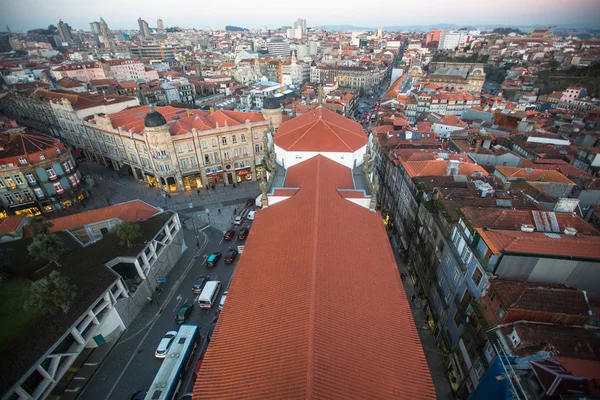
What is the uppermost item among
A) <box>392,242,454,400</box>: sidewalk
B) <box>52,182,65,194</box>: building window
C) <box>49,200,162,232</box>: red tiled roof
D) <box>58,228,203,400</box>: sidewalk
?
<box>49,200,162,232</box>: red tiled roof

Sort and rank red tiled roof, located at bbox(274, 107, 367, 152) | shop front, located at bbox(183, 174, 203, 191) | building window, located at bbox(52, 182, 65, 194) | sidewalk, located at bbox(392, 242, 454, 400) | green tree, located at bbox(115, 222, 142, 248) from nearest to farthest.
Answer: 1. sidewalk, located at bbox(392, 242, 454, 400)
2. green tree, located at bbox(115, 222, 142, 248)
3. red tiled roof, located at bbox(274, 107, 367, 152)
4. building window, located at bbox(52, 182, 65, 194)
5. shop front, located at bbox(183, 174, 203, 191)

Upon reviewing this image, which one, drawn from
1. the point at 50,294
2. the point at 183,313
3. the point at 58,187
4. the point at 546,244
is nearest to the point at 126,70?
the point at 58,187

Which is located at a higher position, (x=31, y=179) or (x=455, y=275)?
(x=455, y=275)

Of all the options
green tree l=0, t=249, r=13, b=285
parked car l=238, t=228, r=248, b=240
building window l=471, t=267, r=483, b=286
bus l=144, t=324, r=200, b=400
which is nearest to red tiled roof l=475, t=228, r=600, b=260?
building window l=471, t=267, r=483, b=286

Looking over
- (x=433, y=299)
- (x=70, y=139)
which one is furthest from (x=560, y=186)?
(x=70, y=139)

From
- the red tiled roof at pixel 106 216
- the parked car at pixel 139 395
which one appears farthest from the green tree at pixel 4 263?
the parked car at pixel 139 395

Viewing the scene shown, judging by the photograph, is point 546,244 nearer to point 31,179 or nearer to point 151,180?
point 151,180

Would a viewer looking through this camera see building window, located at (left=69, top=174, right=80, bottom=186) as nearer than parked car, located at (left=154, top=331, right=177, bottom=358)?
No

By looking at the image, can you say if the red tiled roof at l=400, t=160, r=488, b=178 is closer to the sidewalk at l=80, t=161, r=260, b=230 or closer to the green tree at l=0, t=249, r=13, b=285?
the sidewalk at l=80, t=161, r=260, b=230
